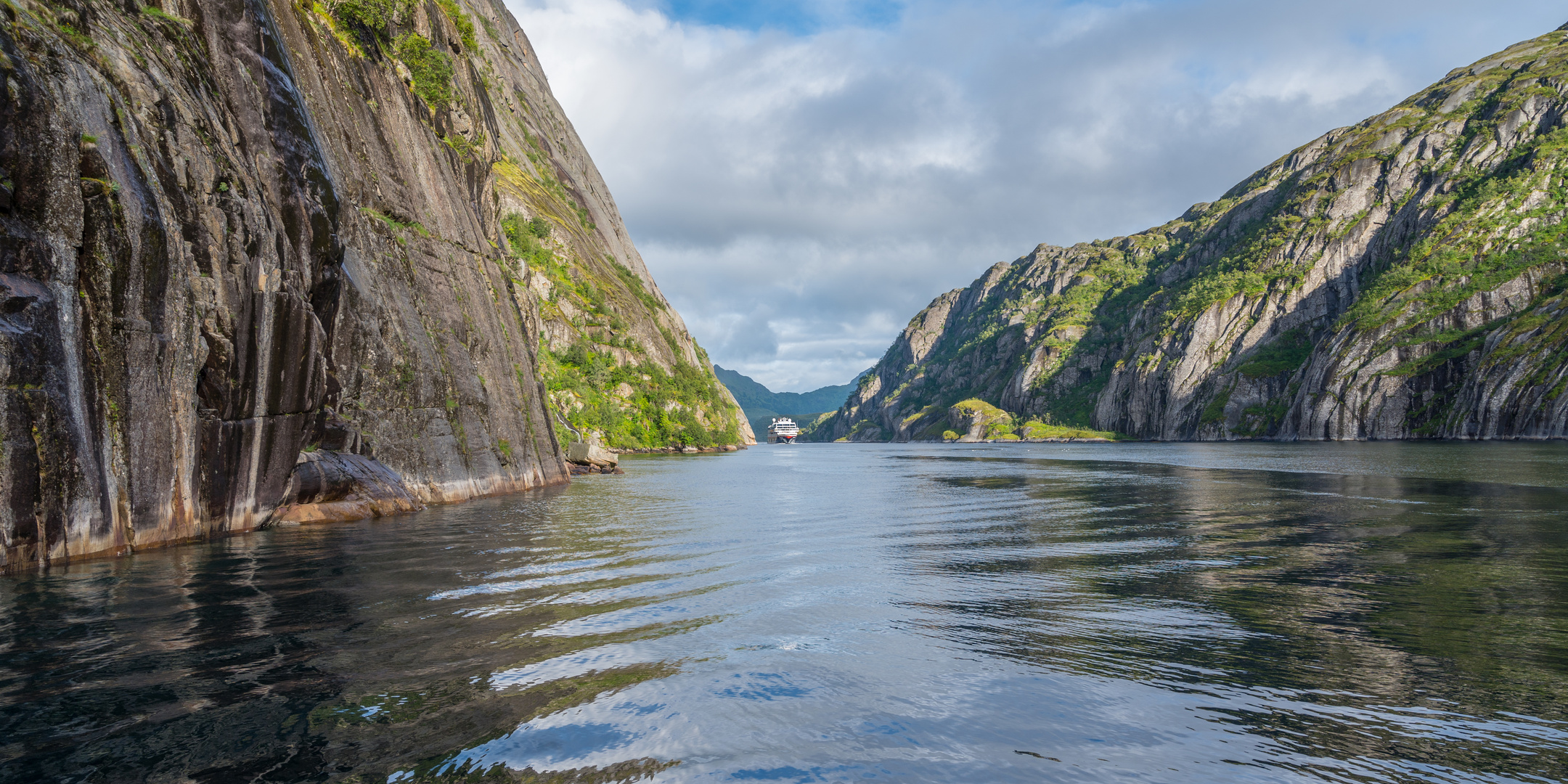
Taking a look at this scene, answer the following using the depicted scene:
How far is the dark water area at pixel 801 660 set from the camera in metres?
6.19

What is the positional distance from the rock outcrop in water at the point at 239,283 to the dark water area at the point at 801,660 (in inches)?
97.5

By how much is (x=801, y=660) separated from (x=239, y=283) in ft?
64.4

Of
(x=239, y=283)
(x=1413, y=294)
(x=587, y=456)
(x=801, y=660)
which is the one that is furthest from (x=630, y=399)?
(x=1413, y=294)

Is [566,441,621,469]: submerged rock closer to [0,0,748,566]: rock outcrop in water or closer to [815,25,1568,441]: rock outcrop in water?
[0,0,748,566]: rock outcrop in water

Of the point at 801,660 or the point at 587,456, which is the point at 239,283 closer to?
the point at 801,660

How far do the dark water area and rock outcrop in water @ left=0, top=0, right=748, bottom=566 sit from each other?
97.5 inches

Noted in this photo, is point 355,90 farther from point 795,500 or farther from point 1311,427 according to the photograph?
point 1311,427

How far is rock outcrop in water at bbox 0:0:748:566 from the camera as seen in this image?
48.0ft

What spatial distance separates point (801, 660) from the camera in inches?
370

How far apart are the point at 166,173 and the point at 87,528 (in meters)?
8.75

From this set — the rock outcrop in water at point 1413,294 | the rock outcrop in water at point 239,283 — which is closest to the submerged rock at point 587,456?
the rock outcrop in water at point 239,283

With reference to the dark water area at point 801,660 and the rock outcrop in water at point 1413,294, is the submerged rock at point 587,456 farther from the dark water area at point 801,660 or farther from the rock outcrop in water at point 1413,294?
the rock outcrop in water at point 1413,294

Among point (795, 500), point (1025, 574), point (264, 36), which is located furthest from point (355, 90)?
point (1025, 574)

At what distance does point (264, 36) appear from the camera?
25297 mm
